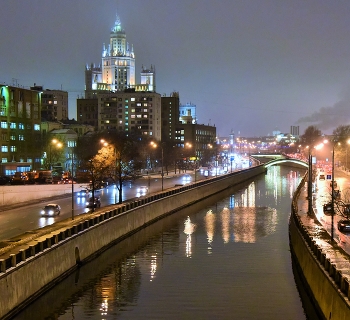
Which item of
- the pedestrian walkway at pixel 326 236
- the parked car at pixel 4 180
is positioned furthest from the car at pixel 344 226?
the parked car at pixel 4 180

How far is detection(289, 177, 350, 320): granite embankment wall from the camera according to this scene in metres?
21.1

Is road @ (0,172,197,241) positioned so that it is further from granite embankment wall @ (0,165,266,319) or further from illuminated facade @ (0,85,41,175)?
illuminated facade @ (0,85,41,175)

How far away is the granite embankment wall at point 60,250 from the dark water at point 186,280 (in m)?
0.76

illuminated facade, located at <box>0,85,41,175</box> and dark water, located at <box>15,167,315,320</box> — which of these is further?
illuminated facade, located at <box>0,85,41,175</box>

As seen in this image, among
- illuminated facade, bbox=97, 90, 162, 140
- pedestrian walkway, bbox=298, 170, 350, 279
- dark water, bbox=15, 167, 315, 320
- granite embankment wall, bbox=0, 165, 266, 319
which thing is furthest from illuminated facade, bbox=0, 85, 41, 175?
illuminated facade, bbox=97, 90, 162, 140

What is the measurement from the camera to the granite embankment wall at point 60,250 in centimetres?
2514

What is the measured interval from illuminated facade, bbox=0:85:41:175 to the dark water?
1790 inches

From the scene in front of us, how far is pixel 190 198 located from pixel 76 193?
590 inches

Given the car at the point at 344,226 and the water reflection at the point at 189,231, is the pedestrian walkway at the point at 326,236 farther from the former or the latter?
the water reflection at the point at 189,231

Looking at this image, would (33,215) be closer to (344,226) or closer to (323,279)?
(344,226)

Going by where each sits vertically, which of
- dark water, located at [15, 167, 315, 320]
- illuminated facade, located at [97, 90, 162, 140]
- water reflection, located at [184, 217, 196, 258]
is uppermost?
illuminated facade, located at [97, 90, 162, 140]

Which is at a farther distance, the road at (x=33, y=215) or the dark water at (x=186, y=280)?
the road at (x=33, y=215)

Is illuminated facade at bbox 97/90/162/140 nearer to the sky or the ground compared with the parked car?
nearer to the sky

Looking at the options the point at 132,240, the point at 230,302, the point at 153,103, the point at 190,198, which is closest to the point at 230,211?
the point at 190,198
